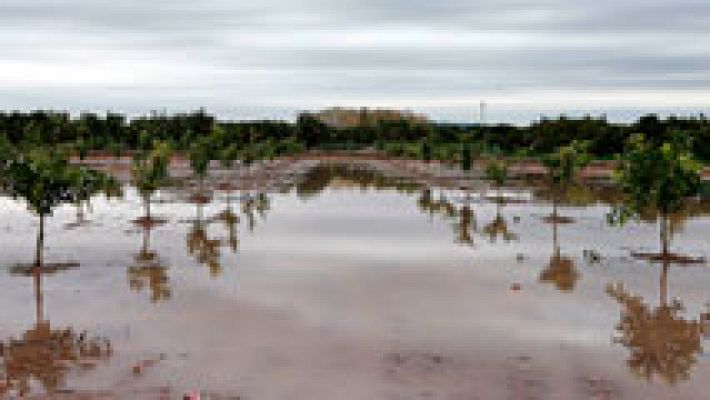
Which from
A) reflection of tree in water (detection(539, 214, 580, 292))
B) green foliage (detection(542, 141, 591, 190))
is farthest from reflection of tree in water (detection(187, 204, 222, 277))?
green foliage (detection(542, 141, 591, 190))

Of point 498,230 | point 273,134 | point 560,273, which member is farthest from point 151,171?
point 273,134

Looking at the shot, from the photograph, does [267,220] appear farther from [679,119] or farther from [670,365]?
[679,119]

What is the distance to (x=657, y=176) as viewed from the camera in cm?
3653

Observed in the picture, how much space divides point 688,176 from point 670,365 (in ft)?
54.0

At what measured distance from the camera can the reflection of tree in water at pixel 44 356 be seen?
65.3 ft

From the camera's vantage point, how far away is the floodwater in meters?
20.3

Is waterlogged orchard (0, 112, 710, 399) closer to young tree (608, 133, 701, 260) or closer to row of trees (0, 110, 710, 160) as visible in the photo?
young tree (608, 133, 701, 260)

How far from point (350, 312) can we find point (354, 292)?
10.1 feet

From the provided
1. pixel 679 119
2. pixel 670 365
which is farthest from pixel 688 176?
pixel 679 119

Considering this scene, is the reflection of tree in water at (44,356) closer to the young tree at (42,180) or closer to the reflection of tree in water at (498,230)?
the young tree at (42,180)

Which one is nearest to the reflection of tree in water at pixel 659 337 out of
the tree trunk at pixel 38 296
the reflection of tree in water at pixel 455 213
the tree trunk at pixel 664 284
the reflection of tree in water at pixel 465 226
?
the tree trunk at pixel 664 284

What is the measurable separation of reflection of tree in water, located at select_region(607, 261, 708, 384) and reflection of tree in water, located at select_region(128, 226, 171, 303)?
14.5 metres

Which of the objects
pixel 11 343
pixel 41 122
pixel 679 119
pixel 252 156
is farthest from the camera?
pixel 41 122

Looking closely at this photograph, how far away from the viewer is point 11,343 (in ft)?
76.9
